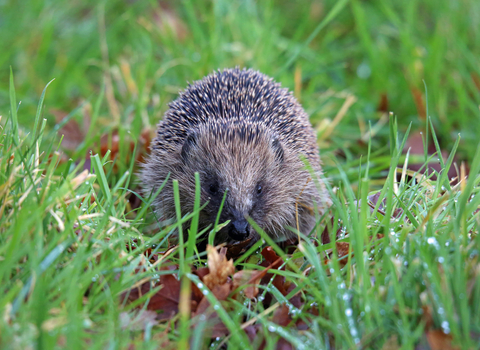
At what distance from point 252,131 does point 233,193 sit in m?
0.60

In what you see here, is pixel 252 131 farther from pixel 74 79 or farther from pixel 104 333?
pixel 74 79

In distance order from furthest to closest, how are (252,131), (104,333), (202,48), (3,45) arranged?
(3,45)
(202,48)
(252,131)
(104,333)

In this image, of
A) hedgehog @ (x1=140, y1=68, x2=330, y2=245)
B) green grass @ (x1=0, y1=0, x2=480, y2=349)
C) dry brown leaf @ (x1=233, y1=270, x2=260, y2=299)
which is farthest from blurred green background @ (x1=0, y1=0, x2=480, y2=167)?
dry brown leaf @ (x1=233, y1=270, x2=260, y2=299)

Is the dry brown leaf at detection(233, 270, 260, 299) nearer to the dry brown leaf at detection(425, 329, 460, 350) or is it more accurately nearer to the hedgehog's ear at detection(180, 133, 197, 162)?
the dry brown leaf at detection(425, 329, 460, 350)

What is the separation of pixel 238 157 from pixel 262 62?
2.44 metres

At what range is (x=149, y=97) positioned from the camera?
18.9ft

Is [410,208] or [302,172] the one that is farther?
[302,172]

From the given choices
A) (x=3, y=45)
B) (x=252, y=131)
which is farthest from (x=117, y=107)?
(x=252, y=131)

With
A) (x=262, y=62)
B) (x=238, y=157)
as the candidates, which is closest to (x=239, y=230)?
(x=238, y=157)

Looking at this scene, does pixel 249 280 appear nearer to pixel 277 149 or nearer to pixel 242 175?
pixel 242 175

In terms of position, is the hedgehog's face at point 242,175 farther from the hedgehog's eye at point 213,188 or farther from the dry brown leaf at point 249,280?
the dry brown leaf at point 249,280

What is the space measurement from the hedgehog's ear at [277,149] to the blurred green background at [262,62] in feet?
3.98

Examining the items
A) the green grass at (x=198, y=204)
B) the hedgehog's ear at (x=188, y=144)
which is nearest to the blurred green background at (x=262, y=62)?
the green grass at (x=198, y=204)

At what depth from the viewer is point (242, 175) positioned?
374 centimetres
